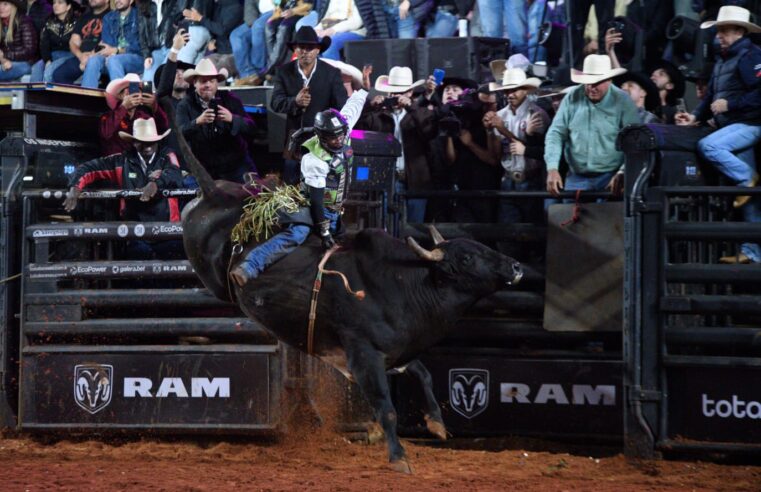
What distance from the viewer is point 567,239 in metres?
8.11

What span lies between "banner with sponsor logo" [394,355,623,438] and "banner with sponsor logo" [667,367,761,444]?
640 mm

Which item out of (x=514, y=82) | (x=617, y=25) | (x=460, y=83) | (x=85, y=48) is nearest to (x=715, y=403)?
(x=514, y=82)

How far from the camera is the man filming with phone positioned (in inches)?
378

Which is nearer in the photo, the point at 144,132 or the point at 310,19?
the point at 144,132

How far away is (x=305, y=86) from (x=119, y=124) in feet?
5.65

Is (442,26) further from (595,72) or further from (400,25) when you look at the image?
(595,72)

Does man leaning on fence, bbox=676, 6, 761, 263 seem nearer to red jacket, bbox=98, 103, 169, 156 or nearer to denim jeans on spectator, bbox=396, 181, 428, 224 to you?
denim jeans on spectator, bbox=396, 181, 428, 224

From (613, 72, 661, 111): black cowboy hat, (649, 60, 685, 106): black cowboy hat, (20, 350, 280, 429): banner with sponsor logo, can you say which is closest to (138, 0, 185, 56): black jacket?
(20, 350, 280, 429): banner with sponsor logo

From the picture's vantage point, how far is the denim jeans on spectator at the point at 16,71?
1401 centimetres

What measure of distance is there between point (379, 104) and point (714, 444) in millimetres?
4094

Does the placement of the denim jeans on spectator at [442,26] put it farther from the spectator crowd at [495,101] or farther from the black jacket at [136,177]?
the black jacket at [136,177]

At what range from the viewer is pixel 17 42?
1408 cm

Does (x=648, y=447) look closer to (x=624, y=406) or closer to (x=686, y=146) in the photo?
(x=624, y=406)

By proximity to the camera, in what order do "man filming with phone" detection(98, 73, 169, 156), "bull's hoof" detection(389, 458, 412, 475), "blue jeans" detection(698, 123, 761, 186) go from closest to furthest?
"bull's hoof" detection(389, 458, 412, 475), "blue jeans" detection(698, 123, 761, 186), "man filming with phone" detection(98, 73, 169, 156)
